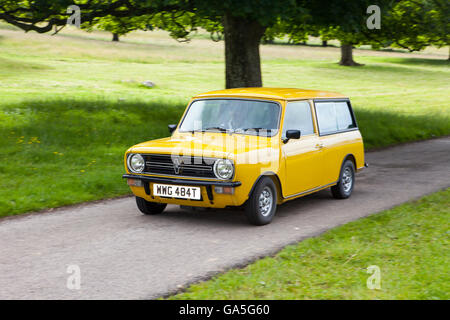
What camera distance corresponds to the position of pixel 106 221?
807cm

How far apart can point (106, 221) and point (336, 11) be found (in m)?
10.0

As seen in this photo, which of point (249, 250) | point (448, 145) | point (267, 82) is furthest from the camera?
point (267, 82)

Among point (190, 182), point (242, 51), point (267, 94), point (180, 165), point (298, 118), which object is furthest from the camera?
point (242, 51)

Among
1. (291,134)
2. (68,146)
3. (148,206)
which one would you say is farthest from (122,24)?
(291,134)

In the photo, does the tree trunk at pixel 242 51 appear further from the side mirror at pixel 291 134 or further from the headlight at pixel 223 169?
the headlight at pixel 223 169

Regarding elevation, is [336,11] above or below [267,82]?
above

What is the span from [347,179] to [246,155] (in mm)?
3240

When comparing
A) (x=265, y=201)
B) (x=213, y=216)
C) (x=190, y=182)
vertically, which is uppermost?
(x=190, y=182)

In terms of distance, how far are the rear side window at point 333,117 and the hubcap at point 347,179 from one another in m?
0.72

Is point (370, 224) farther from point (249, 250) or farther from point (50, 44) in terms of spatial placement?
point (50, 44)

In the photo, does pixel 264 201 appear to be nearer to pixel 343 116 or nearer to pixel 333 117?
pixel 333 117

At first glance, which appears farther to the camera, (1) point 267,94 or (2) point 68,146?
(2) point 68,146

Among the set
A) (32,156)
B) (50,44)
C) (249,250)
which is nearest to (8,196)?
(32,156)

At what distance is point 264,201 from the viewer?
25.4ft
